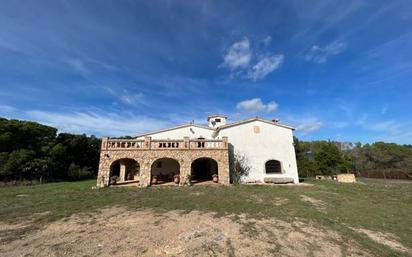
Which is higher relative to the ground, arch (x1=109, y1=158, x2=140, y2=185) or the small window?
the small window

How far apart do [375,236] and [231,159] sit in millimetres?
12227

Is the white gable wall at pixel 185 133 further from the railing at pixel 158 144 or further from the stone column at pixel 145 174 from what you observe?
the stone column at pixel 145 174

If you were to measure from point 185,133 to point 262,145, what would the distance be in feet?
26.1

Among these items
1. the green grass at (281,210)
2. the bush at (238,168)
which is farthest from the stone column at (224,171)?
the green grass at (281,210)

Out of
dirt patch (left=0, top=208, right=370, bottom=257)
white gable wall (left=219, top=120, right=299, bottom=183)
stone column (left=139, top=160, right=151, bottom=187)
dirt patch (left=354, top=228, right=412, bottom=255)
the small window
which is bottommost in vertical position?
dirt patch (left=354, top=228, right=412, bottom=255)

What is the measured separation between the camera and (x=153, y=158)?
50.7 feet

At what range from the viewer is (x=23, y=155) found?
22500mm

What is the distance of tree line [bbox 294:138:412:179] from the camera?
31547 millimetres

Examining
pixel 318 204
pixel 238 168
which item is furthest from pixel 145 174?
pixel 318 204

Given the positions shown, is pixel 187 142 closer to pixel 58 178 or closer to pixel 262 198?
pixel 262 198

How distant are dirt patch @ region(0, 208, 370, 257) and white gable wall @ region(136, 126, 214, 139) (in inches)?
535

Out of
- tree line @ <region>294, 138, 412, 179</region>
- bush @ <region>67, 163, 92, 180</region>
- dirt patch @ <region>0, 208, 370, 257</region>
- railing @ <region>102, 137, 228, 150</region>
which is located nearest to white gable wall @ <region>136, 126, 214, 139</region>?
railing @ <region>102, 137, 228, 150</region>

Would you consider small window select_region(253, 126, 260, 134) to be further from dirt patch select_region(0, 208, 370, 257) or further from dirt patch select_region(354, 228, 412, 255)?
dirt patch select_region(354, 228, 412, 255)

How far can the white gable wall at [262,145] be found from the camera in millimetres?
17719
